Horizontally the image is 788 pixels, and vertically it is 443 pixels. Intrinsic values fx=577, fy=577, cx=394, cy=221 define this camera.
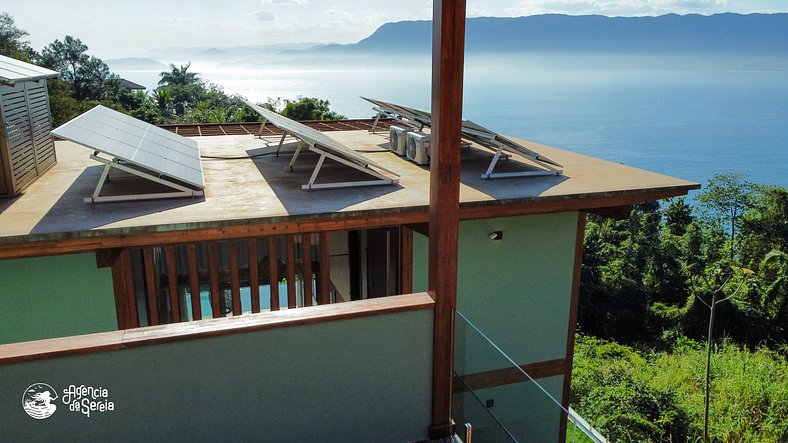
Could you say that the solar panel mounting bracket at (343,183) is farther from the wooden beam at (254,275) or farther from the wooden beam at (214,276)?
the wooden beam at (214,276)

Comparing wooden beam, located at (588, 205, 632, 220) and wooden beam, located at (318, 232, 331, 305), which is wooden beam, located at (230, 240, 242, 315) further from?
wooden beam, located at (588, 205, 632, 220)

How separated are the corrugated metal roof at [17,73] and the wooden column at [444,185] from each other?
13.0 ft

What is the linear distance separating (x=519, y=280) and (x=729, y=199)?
47032 mm

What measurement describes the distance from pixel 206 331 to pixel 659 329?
1288 inches

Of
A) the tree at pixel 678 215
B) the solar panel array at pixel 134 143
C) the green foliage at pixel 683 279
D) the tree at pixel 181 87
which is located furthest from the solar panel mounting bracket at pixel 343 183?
the tree at pixel 181 87

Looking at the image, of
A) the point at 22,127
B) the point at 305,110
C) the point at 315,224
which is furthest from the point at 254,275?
the point at 305,110

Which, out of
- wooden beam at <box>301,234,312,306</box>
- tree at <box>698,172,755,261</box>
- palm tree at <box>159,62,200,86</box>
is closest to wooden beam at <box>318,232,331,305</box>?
wooden beam at <box>301,234,312,306</box>

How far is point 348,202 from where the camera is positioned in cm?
541

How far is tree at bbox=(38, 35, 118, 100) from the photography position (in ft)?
168

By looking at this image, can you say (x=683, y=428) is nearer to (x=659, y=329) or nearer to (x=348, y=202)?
(x=348, y=202)

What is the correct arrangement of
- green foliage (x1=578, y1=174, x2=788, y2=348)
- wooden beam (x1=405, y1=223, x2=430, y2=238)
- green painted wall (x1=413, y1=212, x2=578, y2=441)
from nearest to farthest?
wooden beam (x1=405, y1=223, x2=430, y2=238), green painted wall (x1=413, y1=212, x2=578, y2=441), green foliage (x1=578, y1=174, x2=788, y2=348)

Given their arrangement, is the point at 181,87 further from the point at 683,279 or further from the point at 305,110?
the point at 683,279

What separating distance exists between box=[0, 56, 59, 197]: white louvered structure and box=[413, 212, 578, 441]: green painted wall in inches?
156

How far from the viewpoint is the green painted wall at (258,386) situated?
3178mm
